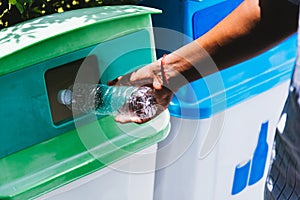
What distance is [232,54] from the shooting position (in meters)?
1.62

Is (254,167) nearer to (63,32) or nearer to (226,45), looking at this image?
(226,45)

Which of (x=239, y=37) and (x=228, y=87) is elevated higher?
(x=239, y=37)

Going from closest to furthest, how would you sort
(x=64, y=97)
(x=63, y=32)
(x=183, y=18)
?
1. (x=63, y=32)
2. (x=64, y=97)
3. (x=183, y=18)

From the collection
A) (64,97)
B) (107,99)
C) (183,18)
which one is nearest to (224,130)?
(183,18)

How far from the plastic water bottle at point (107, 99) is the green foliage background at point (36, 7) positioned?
0.46m

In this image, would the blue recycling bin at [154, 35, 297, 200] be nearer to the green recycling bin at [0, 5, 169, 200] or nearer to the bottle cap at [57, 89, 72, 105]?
the green recycling bin at [0, 5, 169, 200]

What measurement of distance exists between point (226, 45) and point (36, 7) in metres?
0.90

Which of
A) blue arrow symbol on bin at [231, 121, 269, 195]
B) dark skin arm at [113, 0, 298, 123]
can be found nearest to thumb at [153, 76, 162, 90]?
dark skin arm at [113, 0, 298, 123]

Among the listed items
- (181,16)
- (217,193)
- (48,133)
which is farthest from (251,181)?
(48,133)

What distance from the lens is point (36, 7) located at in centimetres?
214

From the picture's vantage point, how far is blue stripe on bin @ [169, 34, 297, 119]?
2047 millimetres

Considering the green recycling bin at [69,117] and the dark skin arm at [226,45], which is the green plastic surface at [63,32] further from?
the dark skin arm at [226,45]

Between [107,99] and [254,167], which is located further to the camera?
[254,167]

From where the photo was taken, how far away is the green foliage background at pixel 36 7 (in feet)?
6.93
